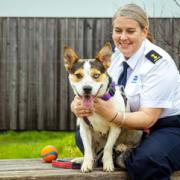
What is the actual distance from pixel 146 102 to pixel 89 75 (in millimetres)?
534

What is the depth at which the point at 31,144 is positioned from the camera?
831 centimetres

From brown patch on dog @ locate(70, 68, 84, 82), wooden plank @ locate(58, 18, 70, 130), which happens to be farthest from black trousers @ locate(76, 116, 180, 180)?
wooden plank @ locate(58, 18, 70, 130)

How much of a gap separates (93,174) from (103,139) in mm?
337

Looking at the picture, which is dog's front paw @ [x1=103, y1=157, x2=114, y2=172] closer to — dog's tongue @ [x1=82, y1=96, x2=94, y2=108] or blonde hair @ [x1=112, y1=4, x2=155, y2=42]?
dog's tongue @ [x1=82, y1=96, x2=94, y2=108]

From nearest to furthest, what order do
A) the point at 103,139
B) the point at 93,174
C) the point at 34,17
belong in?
the point at 93,174 < the point at 103,139 < the point at 34,17

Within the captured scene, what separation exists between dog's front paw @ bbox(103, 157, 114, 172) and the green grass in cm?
288

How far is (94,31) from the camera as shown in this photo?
398 inches

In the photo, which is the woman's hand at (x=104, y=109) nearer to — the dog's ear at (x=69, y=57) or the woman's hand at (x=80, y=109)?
the woman's hand at (x=80, y=109)

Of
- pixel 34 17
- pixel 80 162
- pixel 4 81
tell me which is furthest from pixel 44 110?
pixel 80 162

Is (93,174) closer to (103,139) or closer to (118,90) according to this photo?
(103,139)

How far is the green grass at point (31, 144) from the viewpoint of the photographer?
727cm

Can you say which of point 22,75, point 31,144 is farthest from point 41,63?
point 31,144

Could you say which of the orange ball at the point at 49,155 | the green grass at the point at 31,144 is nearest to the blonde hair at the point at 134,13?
the orange ball at the point at 49,155

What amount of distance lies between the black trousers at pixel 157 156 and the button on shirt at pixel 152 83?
0.17 metres
